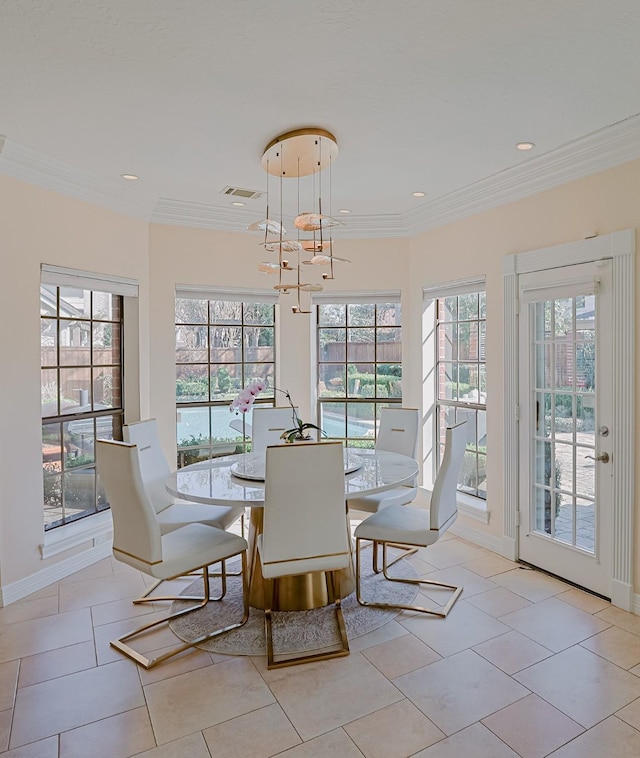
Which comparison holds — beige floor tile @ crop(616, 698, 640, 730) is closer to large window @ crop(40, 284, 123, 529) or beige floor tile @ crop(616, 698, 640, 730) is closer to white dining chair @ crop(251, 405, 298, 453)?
white dining chair @ crop(251, 405, 298, 453)

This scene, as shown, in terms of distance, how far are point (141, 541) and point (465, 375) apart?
9.61 ft

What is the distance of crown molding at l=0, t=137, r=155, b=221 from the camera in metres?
3.13

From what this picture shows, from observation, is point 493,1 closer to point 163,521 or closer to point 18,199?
point 18,199

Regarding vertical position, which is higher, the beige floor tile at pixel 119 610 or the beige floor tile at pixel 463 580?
the beige floor tile at pixel 463 580

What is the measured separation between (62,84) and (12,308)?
4.73ft

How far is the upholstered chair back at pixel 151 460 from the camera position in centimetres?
334

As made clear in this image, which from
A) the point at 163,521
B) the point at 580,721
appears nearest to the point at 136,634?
the point at 163,521

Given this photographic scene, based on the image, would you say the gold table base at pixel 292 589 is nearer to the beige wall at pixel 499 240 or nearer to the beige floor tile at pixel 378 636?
the beige floor tile at pixel 378 636

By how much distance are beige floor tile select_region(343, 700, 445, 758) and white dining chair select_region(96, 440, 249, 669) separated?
99cm

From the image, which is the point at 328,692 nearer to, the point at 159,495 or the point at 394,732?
the point at 394,732

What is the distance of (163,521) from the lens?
326cm

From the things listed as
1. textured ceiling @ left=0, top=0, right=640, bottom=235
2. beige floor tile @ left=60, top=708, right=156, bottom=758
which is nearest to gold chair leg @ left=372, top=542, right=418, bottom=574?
beige floor tile @ left=60, top=708, right=156, bottom=758

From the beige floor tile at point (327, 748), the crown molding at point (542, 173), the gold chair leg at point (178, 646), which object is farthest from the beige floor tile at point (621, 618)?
the crown molding at point (542, 173)

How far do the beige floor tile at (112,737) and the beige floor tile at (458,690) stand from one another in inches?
42.8
